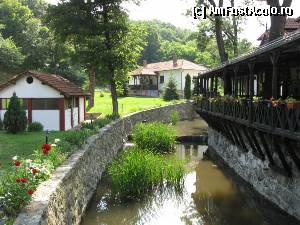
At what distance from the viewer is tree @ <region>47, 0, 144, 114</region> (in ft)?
92.2

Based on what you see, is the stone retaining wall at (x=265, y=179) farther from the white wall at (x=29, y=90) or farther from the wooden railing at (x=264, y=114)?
the white wall at (x=29, y=90)

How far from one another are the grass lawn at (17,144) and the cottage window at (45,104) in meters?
3.96

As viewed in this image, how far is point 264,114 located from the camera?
40.7 feet

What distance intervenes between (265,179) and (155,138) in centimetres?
896

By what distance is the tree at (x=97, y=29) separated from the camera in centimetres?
2811

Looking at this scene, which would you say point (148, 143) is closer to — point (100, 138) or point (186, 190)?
point (100, 138)

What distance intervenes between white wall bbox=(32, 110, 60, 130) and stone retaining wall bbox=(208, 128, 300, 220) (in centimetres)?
1134

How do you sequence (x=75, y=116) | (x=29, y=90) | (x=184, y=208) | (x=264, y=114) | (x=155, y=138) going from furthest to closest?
(x=75, y=116) < (x=29, y=90) < (x=155, y=138) < (x=184, y=208) < (x=264, y=114)

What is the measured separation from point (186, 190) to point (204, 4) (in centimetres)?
2001

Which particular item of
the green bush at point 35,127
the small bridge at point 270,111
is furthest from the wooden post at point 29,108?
the small bridge at point 270,111

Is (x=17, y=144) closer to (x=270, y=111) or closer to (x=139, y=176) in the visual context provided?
(x=139, y=176)

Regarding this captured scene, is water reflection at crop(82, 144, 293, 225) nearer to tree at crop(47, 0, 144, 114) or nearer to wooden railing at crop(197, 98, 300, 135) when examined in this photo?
wooden railing at crop(197, 98, 300, 135)

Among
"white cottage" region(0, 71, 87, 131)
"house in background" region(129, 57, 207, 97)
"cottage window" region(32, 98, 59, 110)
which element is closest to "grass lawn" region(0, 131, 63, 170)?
"white cottage" region(0, 71, 87, 131)

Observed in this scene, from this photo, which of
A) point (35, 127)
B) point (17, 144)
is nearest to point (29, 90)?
point (35, 127)
